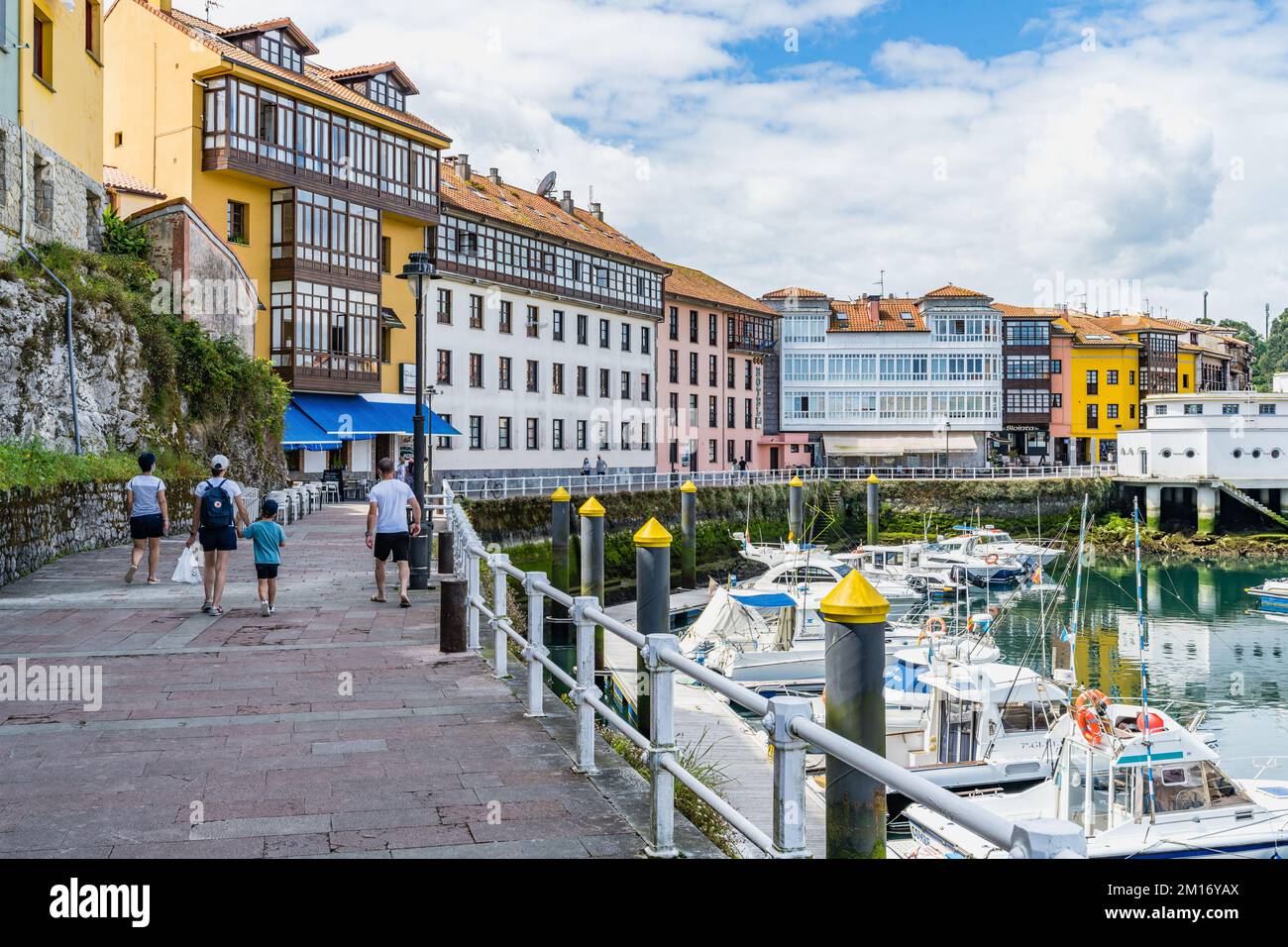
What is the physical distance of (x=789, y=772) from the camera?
4246mm

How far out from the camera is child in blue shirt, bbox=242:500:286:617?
13.0 metres

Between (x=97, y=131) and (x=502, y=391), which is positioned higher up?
(x=97, y=131)

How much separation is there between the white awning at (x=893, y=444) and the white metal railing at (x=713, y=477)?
379 cm

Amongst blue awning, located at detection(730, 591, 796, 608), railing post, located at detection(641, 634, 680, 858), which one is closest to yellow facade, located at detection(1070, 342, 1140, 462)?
blue awning, located at detection(730, 591, 796, 608)

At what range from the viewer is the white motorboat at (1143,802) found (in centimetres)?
1409

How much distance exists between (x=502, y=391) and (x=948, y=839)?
41205 mm

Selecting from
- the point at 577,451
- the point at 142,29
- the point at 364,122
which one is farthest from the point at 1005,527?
the point at 142,29

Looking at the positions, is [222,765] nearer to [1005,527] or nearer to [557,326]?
[557,326]

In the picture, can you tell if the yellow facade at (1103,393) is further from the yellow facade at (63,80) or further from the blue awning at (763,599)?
the yellow facade at (63,80)

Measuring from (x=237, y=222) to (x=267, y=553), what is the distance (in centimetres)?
3007

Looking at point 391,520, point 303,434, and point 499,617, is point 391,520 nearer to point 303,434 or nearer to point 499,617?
point 499,617

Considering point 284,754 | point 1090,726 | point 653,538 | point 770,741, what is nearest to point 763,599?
point 1090,726

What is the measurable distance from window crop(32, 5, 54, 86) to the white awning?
57.9 metres
